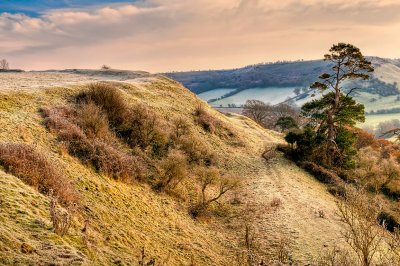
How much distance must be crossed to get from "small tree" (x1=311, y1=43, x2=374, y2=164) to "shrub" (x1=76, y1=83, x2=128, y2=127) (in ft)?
82.4

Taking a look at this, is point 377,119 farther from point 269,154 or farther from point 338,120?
point 269,154

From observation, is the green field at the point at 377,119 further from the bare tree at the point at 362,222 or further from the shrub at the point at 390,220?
the bare tree at the point at 362,222

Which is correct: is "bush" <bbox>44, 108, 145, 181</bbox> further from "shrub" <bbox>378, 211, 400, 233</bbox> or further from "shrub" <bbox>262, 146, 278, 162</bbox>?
"shrub" <bbox>378, 211, 400, 233</bbox>

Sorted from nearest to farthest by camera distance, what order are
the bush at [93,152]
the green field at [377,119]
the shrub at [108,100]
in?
the bush at [93,152] < the shrub at [108,100] < the green field at [377,119]

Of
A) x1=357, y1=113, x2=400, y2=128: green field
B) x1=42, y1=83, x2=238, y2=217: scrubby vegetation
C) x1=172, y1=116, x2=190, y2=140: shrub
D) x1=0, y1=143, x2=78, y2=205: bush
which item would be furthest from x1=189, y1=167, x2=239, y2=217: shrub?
x1=357, y1=113, x2=400, y2=128: green field

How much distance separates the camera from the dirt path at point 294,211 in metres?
21.0

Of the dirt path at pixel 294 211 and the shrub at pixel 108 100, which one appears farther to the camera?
the shrub at pixel 108 100

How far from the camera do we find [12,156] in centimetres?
1375

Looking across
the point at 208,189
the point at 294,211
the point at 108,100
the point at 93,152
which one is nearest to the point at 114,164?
the point at 93,152

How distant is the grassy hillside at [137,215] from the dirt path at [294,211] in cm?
8

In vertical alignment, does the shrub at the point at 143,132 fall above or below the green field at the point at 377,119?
above

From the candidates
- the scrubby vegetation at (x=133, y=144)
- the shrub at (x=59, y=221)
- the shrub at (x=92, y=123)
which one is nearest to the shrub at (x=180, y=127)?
the scrubby vegetation at (x=133, y=144)

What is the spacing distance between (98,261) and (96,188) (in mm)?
7022

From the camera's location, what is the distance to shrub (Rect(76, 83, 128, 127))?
1168 inches
